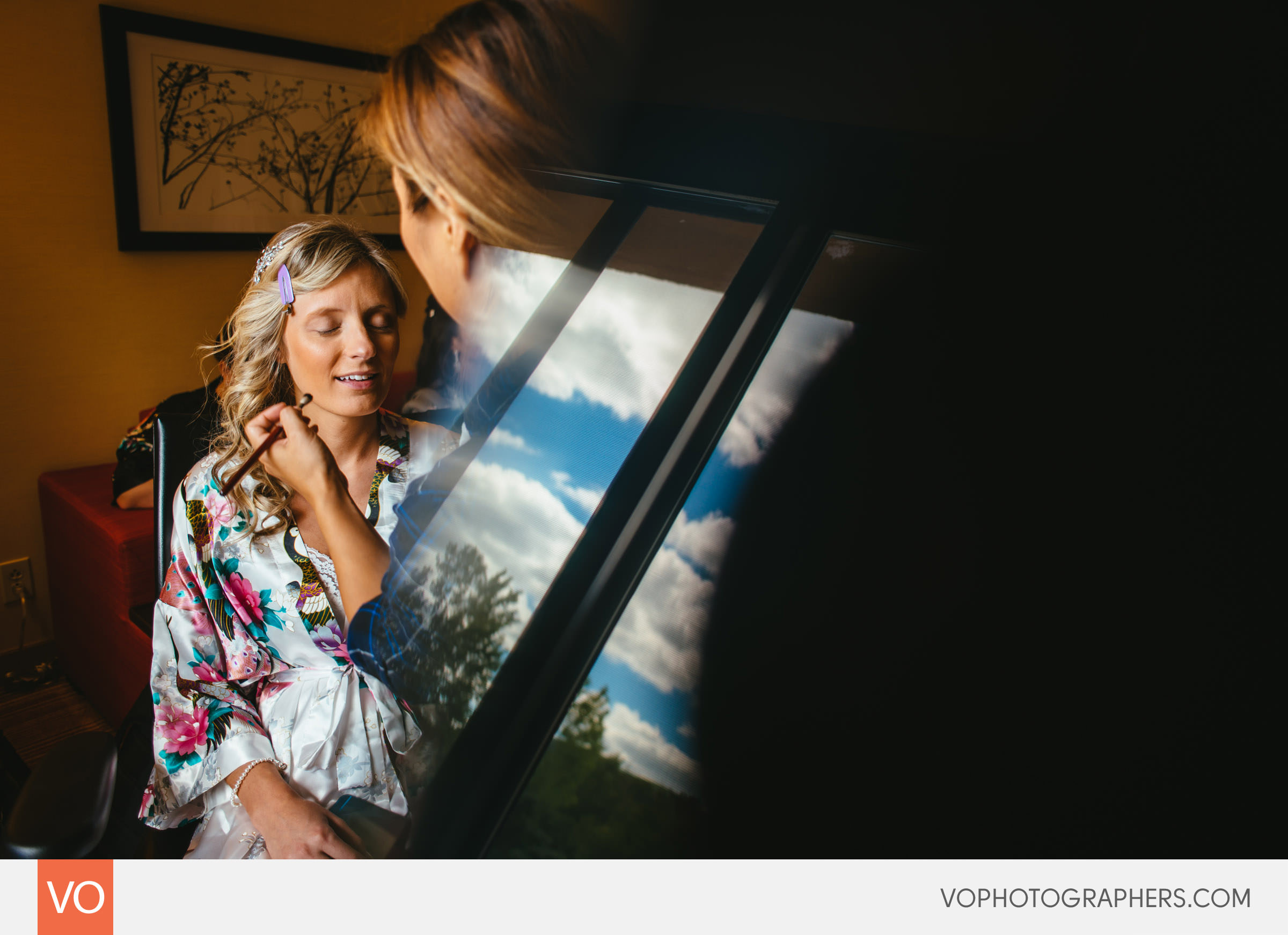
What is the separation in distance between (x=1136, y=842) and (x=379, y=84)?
1026 millimetres

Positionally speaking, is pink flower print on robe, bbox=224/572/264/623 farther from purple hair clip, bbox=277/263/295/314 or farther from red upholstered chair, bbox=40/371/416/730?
red upholstered chair, bbox=40/371/416/730

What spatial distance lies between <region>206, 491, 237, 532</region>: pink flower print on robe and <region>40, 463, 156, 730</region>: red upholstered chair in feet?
1.69

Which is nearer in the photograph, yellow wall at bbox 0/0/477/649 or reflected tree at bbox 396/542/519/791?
reflected tree at bbox 396/542/519/791

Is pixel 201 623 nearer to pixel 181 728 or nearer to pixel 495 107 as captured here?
pixel 181 728

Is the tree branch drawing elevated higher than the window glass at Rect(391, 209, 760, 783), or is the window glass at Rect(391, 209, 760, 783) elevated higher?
the tree branch drawing

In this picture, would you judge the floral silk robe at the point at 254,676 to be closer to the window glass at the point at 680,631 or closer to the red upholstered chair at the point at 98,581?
the window glass at the point at 680,631

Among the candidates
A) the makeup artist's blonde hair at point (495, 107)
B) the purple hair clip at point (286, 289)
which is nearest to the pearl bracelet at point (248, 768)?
the purple hair clip at point (286, 289)

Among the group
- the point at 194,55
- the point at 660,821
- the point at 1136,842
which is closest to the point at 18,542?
the point at 194,55

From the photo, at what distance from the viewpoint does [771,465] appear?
64 centimetres

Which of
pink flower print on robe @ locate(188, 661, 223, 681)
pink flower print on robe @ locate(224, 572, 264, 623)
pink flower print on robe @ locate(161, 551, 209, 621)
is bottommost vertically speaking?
pink flower print on robe @ locate(188, 661, 223, 681)

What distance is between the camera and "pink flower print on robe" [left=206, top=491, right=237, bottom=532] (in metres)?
0.69

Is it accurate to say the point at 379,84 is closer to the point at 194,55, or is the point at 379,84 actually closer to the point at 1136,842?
the point at 194,55

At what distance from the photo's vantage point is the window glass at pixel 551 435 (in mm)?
648
